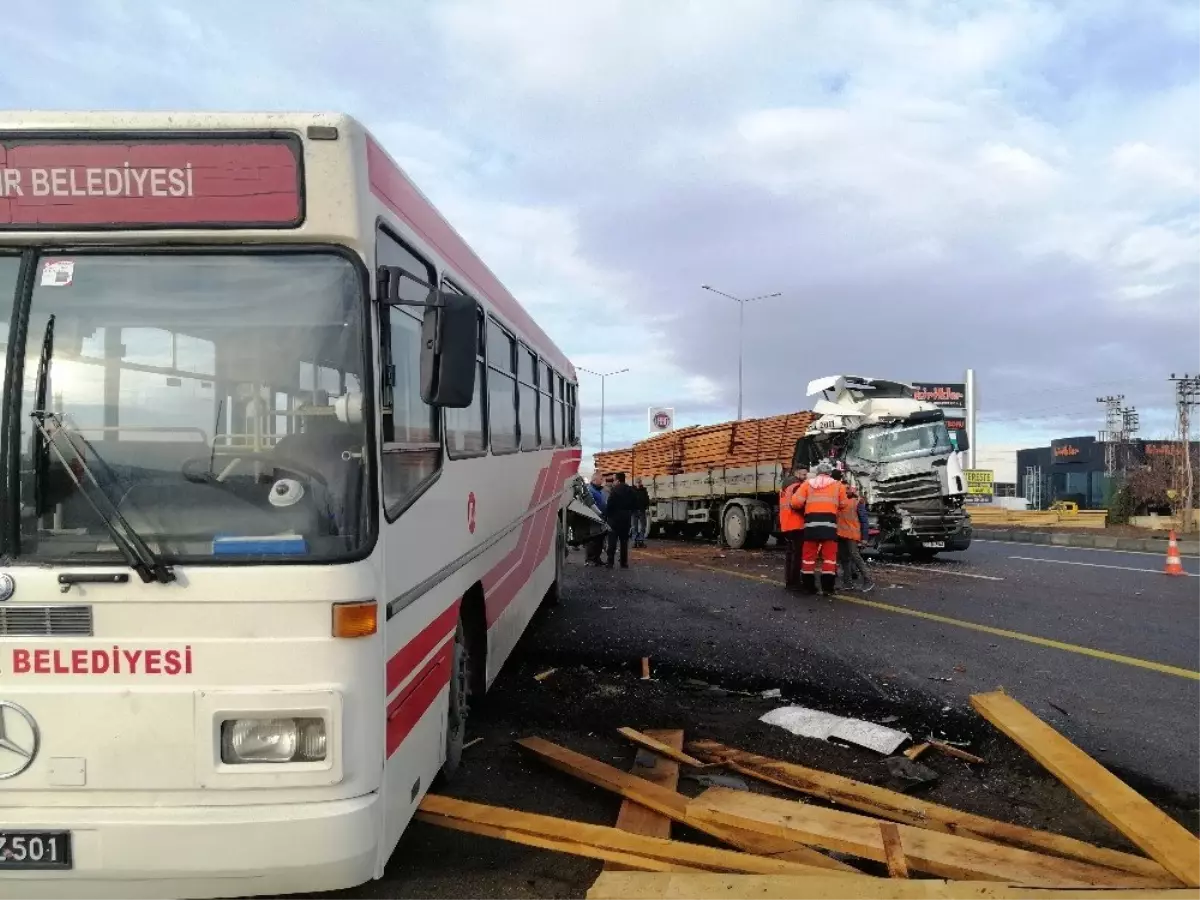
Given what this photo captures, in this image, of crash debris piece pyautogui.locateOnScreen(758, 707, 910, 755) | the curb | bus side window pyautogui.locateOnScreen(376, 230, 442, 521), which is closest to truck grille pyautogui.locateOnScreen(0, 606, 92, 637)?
bus side window pyautogui.locateOnScreen(376, 230, 442, 521)

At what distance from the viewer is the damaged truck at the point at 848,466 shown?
18172mm

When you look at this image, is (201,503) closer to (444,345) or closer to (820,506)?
(444,345)

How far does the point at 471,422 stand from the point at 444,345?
1.89m

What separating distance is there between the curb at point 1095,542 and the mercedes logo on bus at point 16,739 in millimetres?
28049

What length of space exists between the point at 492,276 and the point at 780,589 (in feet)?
27.9

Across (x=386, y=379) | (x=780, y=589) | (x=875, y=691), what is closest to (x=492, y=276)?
(x=386, y=379)

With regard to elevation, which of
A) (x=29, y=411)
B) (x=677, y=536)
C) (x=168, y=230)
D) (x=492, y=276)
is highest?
(x=492, y=276)

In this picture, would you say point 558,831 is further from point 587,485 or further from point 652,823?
point 587,485

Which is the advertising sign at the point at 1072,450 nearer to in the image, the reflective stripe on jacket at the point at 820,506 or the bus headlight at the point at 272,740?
the reflective stripe on jacket at the point at 820,506

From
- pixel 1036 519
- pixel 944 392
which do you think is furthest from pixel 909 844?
pixel 944 392

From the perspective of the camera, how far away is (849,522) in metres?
13.4

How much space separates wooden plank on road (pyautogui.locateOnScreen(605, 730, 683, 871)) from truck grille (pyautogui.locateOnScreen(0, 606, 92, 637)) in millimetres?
2305

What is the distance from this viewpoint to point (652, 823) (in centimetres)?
438

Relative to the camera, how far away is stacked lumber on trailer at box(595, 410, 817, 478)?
69.2 ft
